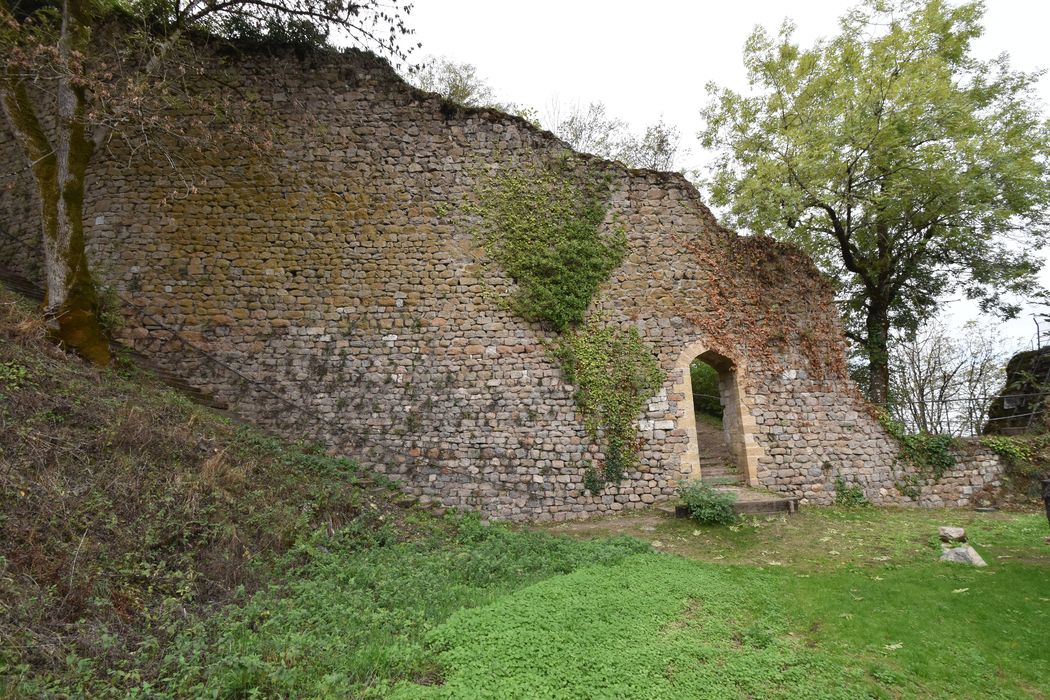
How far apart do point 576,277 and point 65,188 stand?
7.89m

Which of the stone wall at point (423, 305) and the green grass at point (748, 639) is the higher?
the stone wall at point (423, 305)

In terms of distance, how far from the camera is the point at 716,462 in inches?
425

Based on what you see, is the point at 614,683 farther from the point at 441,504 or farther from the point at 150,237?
the point at 150,237

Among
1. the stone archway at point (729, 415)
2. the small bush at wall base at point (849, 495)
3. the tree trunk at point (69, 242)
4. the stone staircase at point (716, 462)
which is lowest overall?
the small bush at wall base at point (849, 495)

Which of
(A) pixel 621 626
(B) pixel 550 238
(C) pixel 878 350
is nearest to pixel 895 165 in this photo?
(C) pixel 878 350

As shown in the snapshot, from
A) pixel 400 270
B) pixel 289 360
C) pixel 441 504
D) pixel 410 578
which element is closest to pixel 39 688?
pixel 410 578

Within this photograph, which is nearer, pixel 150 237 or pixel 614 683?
pixel 614 683

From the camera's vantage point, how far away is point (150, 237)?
923cm

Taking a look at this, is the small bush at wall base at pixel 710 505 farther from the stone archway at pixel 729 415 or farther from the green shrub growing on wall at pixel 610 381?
the green shrub growing on wall at pixel 610 381

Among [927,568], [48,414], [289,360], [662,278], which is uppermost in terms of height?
[662,278]

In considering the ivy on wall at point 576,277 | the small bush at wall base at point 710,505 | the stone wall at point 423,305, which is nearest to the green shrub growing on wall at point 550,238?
the ivy on wall at point 576,277

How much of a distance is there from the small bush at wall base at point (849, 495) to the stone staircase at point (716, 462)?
179 centimetres

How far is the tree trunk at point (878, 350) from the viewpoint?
13.1 meters

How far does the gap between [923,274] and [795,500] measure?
8.76m
